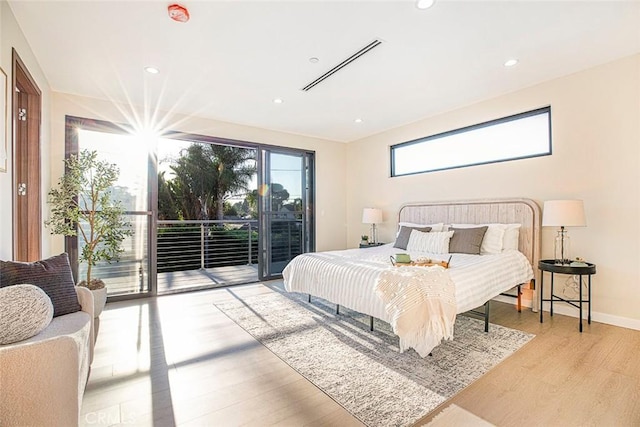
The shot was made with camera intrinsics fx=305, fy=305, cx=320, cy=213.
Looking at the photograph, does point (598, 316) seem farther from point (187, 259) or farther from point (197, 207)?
point (197, 207)

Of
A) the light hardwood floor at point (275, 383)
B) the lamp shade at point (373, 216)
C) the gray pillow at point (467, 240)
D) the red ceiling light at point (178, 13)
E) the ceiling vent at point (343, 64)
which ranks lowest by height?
the light hardwood floor at point (275, 383)

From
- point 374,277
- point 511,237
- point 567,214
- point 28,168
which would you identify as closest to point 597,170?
point 567,214

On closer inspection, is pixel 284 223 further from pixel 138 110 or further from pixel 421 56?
pixel 421 56

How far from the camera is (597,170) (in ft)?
10.6

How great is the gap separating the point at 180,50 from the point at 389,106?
9.07ft

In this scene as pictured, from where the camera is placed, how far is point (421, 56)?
9.83ft

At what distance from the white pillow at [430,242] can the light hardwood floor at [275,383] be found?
112 cm

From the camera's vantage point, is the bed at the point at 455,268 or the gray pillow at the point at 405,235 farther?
the gray pillow at the point at 405,235

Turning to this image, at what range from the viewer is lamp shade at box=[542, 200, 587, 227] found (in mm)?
3010

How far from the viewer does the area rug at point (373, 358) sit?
1.90m

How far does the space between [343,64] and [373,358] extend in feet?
9.18

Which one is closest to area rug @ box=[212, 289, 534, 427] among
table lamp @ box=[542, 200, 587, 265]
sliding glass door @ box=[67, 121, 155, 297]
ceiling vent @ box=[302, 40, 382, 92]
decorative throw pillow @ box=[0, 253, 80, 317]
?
table lamp @ box=[542, 200, 587, 265]

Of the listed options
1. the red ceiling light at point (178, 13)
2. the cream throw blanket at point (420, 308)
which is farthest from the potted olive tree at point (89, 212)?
the cream throw blanket at point (420, 308)

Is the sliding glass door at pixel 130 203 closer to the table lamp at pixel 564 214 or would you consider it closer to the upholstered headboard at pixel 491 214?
the upholstered headboard at pixel 491 214
